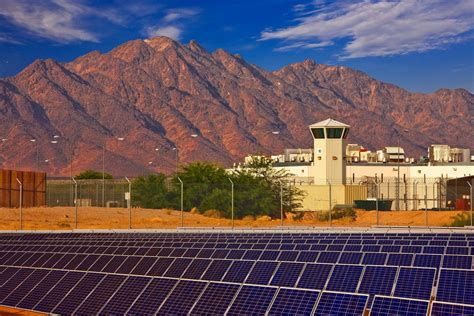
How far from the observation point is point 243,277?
16547 mm

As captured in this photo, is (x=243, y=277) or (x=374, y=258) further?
(x=374, y=258)

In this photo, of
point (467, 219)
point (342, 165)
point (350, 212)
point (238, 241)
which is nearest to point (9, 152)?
point (342, 165)

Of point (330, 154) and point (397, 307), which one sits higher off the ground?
point (330, 154)

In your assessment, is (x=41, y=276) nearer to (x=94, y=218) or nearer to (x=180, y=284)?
(x=180, y=284)

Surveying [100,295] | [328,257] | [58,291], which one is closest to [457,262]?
[328,257]

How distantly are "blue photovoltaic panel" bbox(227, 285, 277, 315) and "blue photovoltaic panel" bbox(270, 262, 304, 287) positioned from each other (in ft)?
3.61

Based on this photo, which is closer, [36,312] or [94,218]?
[36,312]

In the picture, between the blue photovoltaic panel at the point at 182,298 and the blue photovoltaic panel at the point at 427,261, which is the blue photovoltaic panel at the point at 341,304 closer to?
the blue photovoltaic panel at the point at 182,298

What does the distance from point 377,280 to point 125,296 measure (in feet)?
17.4

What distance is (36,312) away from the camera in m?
16.1

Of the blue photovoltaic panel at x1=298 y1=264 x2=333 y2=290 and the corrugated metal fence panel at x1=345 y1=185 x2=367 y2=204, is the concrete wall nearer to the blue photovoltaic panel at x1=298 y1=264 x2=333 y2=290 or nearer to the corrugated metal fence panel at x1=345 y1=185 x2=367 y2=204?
the corrugated metal fence panel at x1=345 y1=185 x2=367 y2=204

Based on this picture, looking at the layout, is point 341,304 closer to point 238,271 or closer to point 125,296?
point 238,271

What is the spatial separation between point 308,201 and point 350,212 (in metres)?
10.2

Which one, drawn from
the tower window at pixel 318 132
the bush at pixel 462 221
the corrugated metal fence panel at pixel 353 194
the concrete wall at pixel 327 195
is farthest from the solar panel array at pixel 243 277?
the tower window at pixel 318 132
